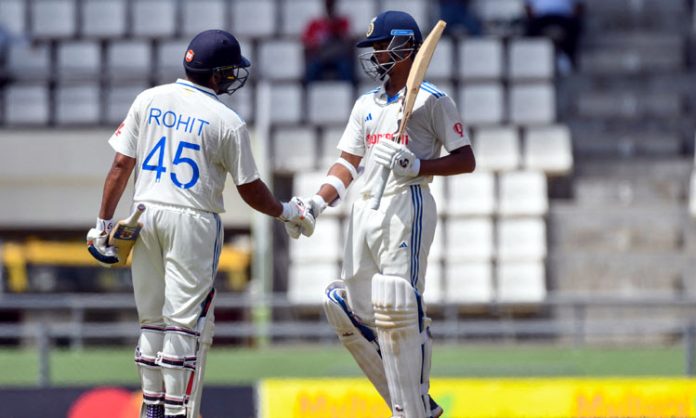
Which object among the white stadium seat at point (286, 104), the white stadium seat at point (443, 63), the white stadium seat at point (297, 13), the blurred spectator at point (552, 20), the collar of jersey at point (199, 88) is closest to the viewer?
the collar of jersey at point (199, 88)

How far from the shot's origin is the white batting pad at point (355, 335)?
6.36m

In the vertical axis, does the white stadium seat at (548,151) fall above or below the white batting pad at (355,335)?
above

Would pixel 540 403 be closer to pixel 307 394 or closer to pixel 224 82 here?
pixel 307 394

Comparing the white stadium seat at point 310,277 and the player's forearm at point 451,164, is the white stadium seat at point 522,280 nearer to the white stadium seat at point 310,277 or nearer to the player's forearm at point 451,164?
the white stadium seat at point 310,277

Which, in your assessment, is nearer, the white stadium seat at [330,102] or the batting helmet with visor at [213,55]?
the batting helmet with visor at [213,55]

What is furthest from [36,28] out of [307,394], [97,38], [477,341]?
[307,394]

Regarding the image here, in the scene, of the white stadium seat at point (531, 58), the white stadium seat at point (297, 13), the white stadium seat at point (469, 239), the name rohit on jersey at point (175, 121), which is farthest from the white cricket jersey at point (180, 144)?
the white stadium seat at point (297, 13)

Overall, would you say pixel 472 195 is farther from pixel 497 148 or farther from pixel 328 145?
pixel 328 145

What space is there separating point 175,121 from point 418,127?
44.8 inches

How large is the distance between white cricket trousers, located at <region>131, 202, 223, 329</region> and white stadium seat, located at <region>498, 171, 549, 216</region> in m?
9.20

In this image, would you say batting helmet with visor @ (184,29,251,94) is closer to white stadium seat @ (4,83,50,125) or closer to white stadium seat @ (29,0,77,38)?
white stadium seat @ (4,83,50,125)

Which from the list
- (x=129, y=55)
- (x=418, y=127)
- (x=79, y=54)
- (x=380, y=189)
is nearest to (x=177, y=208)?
(x=380, y=189)

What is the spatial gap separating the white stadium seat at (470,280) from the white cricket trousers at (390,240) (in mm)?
8519

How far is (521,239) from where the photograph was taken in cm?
1486
